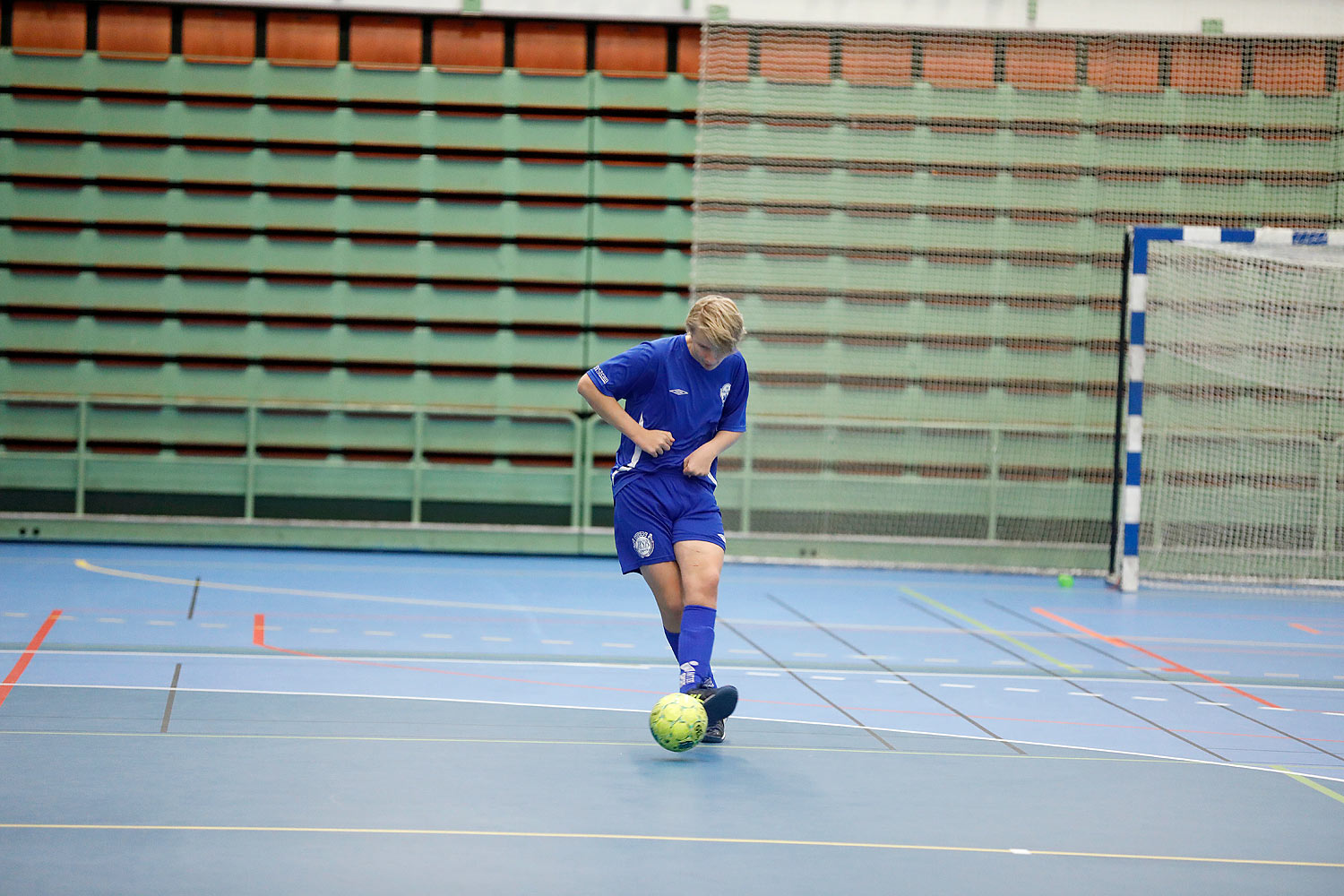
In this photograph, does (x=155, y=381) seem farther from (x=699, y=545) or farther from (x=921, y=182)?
(x=699, y=545)

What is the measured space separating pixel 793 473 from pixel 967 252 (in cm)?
241

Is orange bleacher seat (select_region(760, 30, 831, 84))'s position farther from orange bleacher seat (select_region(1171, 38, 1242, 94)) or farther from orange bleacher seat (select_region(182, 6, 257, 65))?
orange bleacher seat (select_region(182, 6, 257, 65))

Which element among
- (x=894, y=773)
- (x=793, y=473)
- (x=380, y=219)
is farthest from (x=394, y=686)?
(x=380, y=219)

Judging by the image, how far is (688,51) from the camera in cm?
1115

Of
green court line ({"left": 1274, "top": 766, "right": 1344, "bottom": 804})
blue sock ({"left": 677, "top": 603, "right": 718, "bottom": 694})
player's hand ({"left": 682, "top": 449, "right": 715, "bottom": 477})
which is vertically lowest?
green court line ({"left": 1274, "top": 766, "right": 1344, "bottom": 804})

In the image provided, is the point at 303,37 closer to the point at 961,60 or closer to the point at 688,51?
the point at 688,51

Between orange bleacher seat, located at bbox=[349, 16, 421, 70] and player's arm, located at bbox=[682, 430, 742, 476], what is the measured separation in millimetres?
7529

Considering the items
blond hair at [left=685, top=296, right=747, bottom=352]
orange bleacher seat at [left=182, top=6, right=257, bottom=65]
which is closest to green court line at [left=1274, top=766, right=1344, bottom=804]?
blond hair at [left=685, top=296, right=747, bottom=352]

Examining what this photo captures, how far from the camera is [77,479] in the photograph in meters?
10.7

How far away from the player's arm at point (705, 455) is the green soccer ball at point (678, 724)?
2.64 ft

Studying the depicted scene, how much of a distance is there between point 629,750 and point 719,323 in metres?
1.49

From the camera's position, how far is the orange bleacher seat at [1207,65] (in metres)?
Result: 11.0

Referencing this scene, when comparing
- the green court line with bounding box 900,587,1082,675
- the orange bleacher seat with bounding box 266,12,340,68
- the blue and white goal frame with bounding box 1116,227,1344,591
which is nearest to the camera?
the green court line with bounding box 900,587,1082,675

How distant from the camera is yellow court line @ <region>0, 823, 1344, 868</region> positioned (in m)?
3.36
